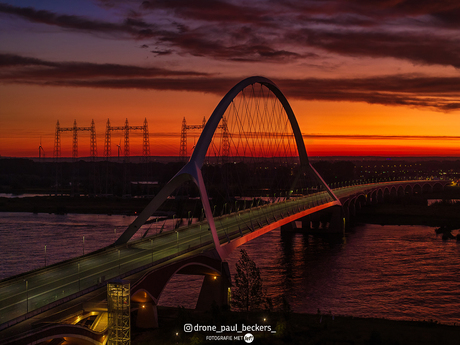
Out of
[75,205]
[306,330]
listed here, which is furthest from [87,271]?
[75,205]

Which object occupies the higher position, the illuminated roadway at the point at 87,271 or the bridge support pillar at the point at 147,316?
the illuminated roadway at the point at 87,271

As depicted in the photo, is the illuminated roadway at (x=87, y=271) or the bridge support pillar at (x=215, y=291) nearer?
the illuminated roadway at (x=87, y=271)

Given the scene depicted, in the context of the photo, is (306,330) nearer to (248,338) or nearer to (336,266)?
(248,338)

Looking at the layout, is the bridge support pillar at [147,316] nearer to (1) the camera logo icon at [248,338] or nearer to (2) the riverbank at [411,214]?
(1) the camera logo icon at [248,338]

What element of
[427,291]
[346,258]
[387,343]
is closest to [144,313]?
[387,343]

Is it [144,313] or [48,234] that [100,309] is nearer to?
[144,313]

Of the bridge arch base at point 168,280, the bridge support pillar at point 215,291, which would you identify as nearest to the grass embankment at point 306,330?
the bridge arch base at point 168,280

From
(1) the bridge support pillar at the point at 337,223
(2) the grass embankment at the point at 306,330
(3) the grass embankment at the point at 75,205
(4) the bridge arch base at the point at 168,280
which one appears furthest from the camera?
(3) the grass embankment at the point at 75,205
